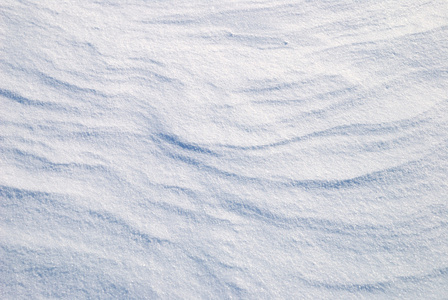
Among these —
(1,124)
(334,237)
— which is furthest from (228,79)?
(1,124)

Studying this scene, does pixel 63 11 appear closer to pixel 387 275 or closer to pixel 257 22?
pixel 257 22

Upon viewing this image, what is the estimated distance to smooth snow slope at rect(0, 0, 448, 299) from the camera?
1337mm

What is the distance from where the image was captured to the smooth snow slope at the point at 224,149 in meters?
1.34

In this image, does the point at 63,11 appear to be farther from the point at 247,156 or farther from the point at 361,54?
the point at 361,54

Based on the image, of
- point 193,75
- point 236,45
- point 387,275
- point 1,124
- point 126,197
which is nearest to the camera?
point 387,275

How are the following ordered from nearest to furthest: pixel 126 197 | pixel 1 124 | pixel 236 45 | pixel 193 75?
pixel 126 197 → pixel 1 124 → pixel 193 75 → pixel 236 45

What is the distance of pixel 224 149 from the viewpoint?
1.59 meters

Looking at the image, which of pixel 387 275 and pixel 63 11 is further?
pixel 63 11

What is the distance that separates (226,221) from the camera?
1.43 meters

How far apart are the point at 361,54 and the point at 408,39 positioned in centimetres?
27

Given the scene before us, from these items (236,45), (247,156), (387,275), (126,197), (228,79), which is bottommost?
(387,275)

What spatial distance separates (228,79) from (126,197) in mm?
735

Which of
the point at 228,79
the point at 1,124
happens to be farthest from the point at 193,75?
the point at 1,124

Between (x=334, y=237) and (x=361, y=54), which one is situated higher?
(x=361, y=54)
